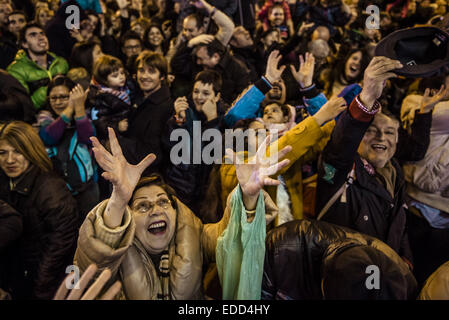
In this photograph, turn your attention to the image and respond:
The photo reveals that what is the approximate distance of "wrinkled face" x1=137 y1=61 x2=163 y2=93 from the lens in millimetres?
3012

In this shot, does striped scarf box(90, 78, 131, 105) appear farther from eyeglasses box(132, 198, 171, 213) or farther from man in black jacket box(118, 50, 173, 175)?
eyeglasses box(132, 198, 171, 213)

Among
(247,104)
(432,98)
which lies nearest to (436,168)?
(432,98)

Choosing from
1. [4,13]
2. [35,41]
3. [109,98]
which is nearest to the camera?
[109,98]

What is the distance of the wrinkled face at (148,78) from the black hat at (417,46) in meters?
1.78

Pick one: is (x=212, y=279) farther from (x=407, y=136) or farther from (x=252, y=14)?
(x=252, y=14)

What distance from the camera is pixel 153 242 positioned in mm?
1546

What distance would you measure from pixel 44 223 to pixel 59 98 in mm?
1158

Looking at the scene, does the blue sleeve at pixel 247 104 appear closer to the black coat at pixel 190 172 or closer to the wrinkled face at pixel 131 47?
the black coat at pixel 190 172

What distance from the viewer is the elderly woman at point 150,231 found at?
134cm

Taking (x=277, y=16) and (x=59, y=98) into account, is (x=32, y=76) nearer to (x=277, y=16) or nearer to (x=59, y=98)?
(x=59, y=98)

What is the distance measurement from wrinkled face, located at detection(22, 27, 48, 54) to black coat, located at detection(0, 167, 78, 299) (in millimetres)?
1829

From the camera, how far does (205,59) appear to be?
11.1 feet
